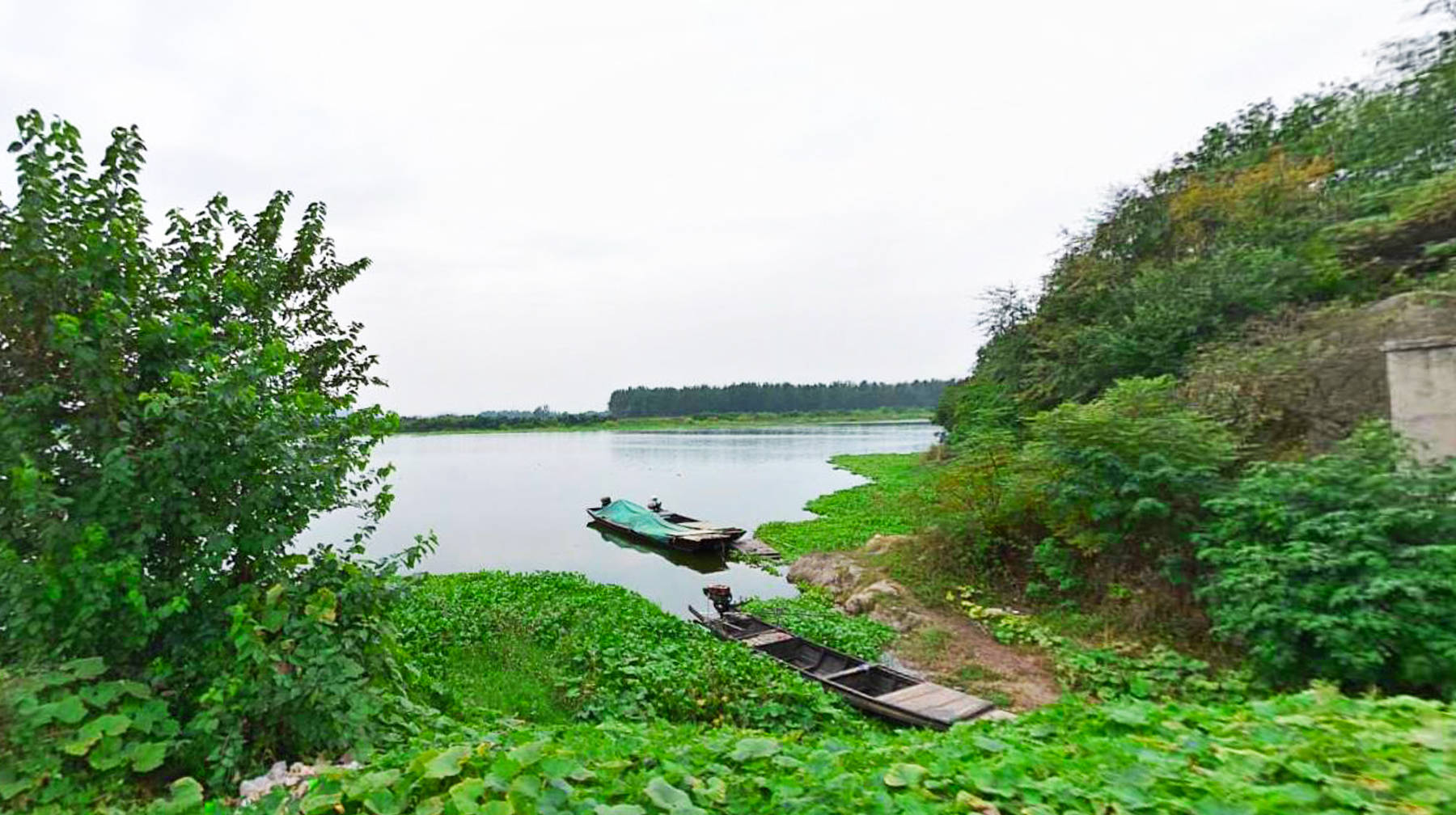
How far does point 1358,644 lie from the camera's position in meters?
5.30

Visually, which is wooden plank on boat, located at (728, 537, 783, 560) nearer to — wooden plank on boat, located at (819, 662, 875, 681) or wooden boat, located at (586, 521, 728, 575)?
wooden boat, located at (586, 521, 728, 575)

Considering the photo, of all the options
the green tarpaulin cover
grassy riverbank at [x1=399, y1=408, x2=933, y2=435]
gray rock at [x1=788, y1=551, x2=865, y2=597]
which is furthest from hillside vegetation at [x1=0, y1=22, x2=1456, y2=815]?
grassy riverbank at [x1=399, y1=408, x2=933, y2=435]

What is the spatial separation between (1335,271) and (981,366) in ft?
29.4

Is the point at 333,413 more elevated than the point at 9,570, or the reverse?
the point at 333,413

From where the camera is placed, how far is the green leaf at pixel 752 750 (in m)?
3.11

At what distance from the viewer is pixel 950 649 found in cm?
922

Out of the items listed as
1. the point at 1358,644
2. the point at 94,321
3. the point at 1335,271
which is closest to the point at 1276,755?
the point at 1358,644

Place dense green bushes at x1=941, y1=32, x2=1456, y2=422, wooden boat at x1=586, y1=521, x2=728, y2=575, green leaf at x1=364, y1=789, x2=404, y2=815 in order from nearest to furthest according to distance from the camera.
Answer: green leaf at x1=364, y1=789, x2=404, y2=815
dense green bushes at x1=941, y1=32, x2=1456, y2=422
wooden boat at x1=586, y1=521, x2=728, y2=575

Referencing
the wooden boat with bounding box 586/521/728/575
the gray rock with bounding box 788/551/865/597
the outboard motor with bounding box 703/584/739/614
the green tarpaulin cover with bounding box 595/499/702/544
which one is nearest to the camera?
the outboard motor with bounding box 703/584/739/614

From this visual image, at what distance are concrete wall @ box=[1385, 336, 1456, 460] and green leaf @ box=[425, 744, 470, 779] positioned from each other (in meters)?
9.02

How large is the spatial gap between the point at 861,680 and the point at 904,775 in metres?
5.51

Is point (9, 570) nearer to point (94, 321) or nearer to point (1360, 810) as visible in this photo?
point (94, 321)

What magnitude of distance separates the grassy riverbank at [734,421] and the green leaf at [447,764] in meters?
99.3

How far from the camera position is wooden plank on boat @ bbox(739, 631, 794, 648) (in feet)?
29.6
